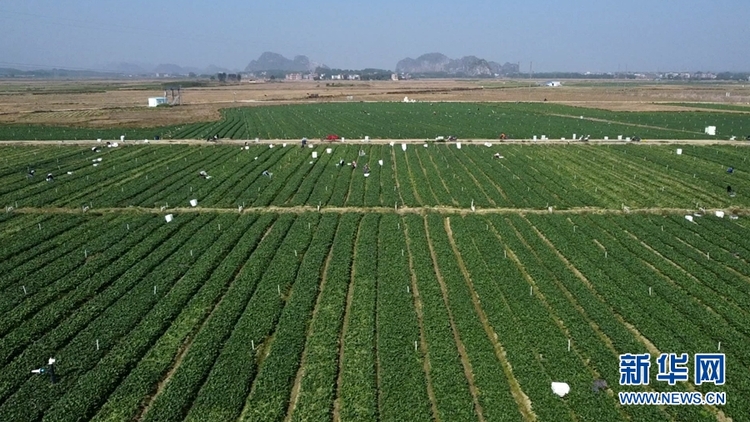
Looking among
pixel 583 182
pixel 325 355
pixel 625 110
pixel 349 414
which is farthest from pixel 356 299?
pixel 625 110

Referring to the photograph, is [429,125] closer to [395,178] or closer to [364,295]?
[395,178]

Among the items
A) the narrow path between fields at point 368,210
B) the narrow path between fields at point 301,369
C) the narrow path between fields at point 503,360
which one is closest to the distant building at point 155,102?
the narrow path between fields at point 368,210

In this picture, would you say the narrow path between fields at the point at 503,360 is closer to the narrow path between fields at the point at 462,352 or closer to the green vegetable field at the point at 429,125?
the narrow path between fields at the point at 462,352

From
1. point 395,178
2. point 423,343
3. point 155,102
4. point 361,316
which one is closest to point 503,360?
point 423,343

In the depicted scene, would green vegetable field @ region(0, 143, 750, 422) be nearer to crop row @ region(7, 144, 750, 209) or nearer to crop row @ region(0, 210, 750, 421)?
crop row @ region(0, 210, 750, 421)

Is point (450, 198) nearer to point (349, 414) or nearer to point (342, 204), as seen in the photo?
point (342, 204)
